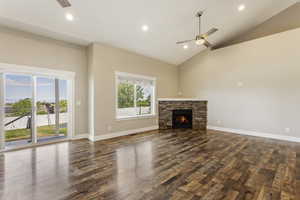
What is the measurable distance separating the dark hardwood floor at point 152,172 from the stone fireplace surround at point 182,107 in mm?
2270

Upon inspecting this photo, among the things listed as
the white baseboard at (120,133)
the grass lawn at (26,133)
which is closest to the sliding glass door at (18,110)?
the grass lawn at (26,133)

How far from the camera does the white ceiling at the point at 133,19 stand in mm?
3221

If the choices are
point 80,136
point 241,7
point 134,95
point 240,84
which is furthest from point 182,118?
point 241,7

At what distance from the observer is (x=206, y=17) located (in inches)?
172

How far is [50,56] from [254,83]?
6.91 meters

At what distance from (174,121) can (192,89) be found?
1.83 meters

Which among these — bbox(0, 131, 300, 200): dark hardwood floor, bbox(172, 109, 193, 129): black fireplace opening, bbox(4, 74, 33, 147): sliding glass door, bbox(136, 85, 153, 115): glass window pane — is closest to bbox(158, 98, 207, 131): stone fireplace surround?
bbox(172, 109, 193, 129): black fireplace opening

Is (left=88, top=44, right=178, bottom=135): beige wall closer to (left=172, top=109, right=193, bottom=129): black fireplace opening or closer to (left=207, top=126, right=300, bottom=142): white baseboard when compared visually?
(left=172, top=109, right=193, bottom=129): black fireplace opening

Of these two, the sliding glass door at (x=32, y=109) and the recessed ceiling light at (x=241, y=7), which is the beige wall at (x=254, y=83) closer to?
the recessed ceiling light at (x=241, y=7)

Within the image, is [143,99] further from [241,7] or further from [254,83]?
[241,7]

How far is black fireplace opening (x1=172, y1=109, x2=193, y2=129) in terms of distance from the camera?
6.52 m

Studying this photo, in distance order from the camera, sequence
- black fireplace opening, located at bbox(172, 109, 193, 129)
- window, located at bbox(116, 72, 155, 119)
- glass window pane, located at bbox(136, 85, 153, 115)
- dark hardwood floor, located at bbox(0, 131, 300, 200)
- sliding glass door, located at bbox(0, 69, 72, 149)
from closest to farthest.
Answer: dark hardwood floor, located at bbox(0, 131, 300, 200), sliding glass door, located at bbox(0, 69, 72, 149), window, located at bbox(116, 72, 155, 119), glass window pane, located at bbox(136, 85, 153, 115), black fireplace opening, located at bbox(172, 109, 193, 129)

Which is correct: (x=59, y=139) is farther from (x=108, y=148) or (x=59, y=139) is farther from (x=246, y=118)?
(x=246, y=118)

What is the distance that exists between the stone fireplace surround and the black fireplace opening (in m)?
0.17
